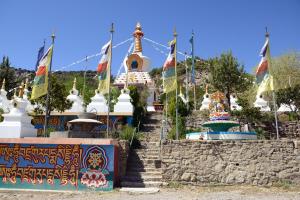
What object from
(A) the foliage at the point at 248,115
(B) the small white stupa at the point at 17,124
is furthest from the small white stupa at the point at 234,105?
(B) the small white stupa at the point at 17,124

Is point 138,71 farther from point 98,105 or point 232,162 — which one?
point 232,162

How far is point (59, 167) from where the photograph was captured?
13156 mm

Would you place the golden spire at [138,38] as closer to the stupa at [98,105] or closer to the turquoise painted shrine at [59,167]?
the stupa at [98,105]

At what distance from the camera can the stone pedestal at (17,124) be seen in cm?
1518

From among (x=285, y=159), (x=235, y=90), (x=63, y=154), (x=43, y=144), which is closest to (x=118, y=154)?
(x=63, y=154)

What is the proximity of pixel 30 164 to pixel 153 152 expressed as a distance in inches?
238

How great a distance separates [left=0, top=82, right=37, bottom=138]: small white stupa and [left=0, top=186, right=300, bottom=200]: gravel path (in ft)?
10.9

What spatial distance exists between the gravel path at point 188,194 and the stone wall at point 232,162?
25.1 inches

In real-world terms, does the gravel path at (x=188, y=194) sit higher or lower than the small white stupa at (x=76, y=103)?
lower

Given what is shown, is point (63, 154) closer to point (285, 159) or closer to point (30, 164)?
point (30, 164)

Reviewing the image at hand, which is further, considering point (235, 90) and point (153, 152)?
point (235, 90)

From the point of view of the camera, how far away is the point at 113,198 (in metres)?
11.2

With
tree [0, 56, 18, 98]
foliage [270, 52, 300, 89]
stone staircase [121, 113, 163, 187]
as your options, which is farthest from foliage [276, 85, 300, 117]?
tree [0, 56, 18, 98]

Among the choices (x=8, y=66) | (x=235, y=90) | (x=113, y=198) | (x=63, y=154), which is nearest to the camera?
(x=113, y=198)
